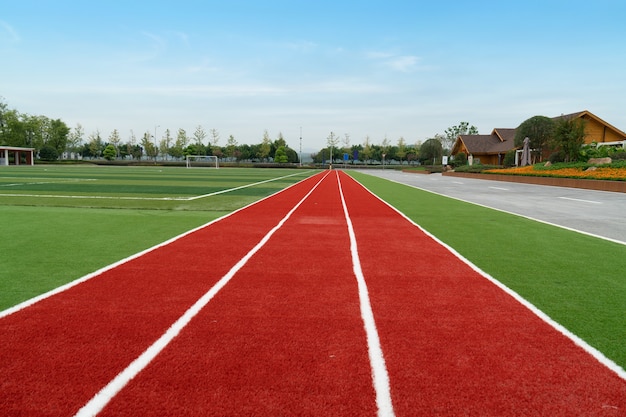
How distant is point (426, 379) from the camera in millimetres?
2947

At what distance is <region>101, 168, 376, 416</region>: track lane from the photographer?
263 centimetres

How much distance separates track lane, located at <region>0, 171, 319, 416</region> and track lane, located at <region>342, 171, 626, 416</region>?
80.8 inches

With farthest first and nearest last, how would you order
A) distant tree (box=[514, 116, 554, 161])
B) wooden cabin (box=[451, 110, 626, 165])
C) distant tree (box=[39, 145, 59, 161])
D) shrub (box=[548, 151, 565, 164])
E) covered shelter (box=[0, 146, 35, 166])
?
distant tree (box=[39, 145, 59, 161]), covered shelter (box=[0, 146, 35, 166]), wooden cabin (box=[451, 110, 626, 165]), distant tree (box=[514, 116, 554, 161]), shrub (box=[548, 151, 565, 164])

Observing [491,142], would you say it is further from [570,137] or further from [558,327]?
[558,327]

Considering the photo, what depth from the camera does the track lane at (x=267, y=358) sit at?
→ 104 inches

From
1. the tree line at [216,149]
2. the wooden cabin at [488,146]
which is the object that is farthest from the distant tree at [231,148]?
the wooden cabin at [488,146]

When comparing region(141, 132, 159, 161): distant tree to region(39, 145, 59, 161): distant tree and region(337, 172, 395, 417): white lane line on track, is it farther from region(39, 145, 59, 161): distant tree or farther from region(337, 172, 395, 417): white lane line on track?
region(337, 172, 395, 417): white lane line on track

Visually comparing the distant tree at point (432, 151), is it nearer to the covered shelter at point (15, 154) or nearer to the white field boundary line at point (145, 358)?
the covered shelter at point (15, 154)

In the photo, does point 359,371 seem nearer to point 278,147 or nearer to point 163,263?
point 163,263

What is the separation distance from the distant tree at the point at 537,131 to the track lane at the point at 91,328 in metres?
44.5

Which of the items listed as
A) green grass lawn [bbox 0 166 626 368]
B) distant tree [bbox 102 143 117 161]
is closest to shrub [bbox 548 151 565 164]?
green grass lawn [bbox 0 166 626 368]

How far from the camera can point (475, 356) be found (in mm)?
3314

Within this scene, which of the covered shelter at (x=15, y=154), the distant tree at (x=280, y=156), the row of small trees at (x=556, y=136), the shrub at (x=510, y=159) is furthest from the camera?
the distant tree at (x=280, y=156)

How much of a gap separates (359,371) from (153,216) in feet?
29.3
